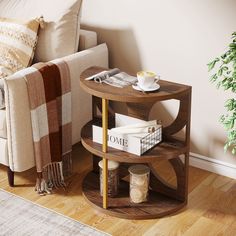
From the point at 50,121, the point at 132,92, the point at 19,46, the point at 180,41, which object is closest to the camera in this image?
the point at 132,92

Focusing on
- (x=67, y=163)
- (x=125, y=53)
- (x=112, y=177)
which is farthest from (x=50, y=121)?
(x=125, y=53)

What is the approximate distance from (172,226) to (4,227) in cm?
77

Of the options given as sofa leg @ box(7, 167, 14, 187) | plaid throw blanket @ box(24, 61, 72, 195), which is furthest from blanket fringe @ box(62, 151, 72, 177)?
sofa leg @ box(7, 167, 14, 187)

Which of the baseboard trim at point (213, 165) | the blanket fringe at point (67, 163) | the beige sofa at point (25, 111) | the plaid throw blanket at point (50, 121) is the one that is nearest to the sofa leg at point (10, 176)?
the beige sofa at point (25, 111)

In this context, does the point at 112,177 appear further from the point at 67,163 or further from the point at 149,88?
the point at 149,88

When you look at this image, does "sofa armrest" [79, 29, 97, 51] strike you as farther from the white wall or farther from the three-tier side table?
the three-tier side table

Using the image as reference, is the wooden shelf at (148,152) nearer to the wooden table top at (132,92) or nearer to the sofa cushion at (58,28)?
the wooden table top at (132,92)

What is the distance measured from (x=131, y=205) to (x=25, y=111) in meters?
0.68

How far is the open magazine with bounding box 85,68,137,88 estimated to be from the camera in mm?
2402

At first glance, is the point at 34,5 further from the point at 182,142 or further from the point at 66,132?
the point at 182,142

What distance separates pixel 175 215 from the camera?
2.51 m

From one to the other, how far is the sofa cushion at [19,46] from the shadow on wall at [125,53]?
16.4 inches

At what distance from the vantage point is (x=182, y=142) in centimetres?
250

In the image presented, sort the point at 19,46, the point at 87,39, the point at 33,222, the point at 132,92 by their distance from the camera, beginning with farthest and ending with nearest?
the point at 87,39 < the point at 19,46 < the point at 33,222 < the point at 132,92
